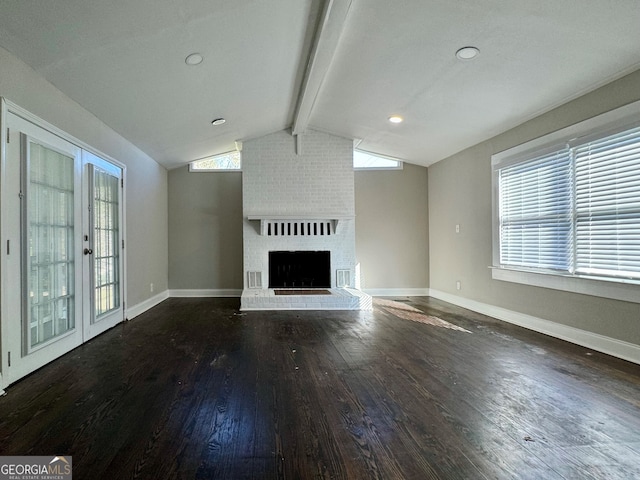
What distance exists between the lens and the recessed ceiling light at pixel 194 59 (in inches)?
121

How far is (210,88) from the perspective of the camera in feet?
12.4

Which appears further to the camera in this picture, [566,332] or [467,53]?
[566,332]

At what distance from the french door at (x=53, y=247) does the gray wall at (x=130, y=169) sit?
0.19 metres

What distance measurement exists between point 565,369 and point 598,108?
7.93 ft

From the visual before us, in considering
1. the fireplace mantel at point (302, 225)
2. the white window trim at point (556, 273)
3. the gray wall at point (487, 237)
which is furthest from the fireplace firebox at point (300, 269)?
the white window trim at point (556, 273)

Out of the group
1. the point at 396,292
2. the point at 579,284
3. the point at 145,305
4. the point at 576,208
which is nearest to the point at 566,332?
the point at 579,284

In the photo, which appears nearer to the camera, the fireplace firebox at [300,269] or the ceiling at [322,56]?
the ceiling at [322,56]

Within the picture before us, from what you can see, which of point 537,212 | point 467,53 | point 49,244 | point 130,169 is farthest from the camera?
point 130,169

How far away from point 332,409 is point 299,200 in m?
4.22

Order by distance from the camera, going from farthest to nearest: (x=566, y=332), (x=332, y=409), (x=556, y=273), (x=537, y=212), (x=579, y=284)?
(x=537, y=212) < (x=556, y=273) < (x=566, y=332) < (x=579, y=284) < (x=332, y=409)

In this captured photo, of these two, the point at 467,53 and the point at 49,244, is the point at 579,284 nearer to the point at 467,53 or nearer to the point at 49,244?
the point at 467,53

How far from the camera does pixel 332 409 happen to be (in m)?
2.08

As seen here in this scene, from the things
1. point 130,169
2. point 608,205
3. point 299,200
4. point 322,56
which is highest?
point 322,56

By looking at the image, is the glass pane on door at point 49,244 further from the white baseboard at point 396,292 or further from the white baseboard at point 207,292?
the white baseboard at point 396,292
